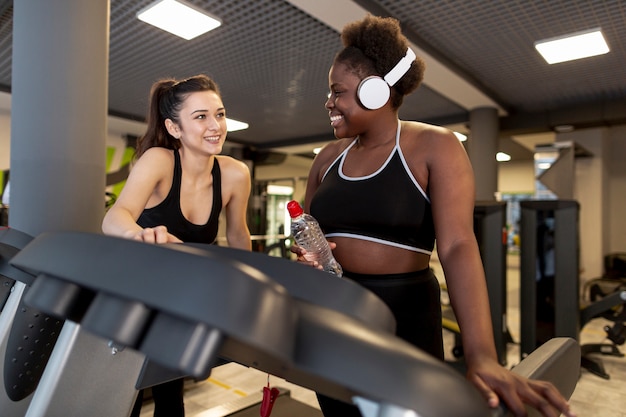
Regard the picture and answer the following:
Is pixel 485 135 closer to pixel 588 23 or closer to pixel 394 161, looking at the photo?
pixel 588 23

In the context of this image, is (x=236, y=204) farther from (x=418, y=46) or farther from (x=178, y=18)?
(x=418, y=46)

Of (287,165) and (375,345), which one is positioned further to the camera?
(287,165)

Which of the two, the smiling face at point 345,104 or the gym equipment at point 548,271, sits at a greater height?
the smiling face at point 345,104

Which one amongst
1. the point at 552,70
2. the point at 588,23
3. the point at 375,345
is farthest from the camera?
the point at 552,70

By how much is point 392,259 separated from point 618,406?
295 cm

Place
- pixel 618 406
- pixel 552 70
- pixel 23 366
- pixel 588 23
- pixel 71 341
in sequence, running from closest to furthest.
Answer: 1. pixel 71 341
2. pixel 23 366
3. pixel 618 406
4. pixel 588 23
5. pixel 552 70

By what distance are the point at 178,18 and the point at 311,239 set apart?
3.32 meters

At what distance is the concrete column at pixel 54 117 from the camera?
1.93 metres

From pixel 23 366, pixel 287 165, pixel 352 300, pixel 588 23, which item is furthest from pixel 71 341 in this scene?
pixel 287 165

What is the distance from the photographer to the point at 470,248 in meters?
0.91

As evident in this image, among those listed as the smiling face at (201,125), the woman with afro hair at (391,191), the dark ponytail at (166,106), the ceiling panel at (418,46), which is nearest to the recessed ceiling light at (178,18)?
the ceiling panel at (418,46)

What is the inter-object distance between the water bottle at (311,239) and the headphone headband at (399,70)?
0.39m

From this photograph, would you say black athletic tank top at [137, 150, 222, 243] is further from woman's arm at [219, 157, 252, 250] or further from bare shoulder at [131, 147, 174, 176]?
woman's arm at [219, 157, 252, 250]

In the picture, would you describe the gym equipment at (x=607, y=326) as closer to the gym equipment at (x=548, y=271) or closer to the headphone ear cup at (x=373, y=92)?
the gym equipment at (x=548, y=271)
